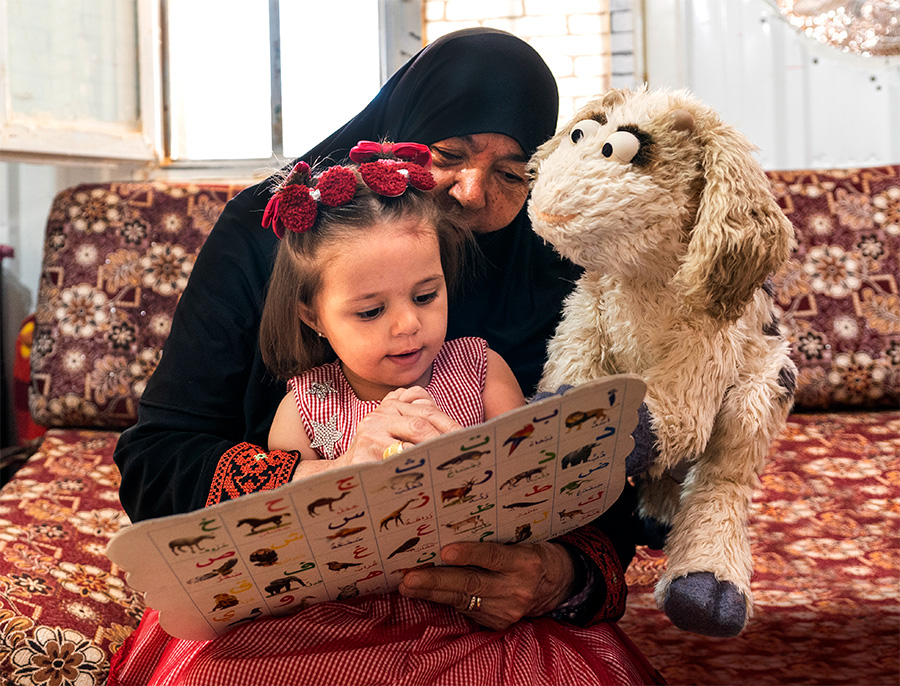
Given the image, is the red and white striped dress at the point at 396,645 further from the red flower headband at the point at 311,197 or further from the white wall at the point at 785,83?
the white wall at the point at 785,83

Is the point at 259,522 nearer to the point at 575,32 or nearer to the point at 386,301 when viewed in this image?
the point at 386,301

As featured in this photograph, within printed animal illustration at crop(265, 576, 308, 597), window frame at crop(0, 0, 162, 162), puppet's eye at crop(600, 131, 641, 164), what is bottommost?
printed animal illustration at crop(265, 576, 308, 597)

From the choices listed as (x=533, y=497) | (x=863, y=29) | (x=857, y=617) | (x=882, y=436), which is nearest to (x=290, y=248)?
(x=533, y=497)

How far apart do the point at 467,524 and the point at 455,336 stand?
0.24 meters

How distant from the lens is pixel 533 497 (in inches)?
27.1

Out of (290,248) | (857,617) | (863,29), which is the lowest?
(857,617)

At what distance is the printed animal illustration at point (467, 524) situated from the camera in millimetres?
680

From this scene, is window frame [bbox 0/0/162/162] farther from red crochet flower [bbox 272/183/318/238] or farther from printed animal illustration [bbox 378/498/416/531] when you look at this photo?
printed animal illustration [bbox 378/498/416/531]

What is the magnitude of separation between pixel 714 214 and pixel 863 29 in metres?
2.24

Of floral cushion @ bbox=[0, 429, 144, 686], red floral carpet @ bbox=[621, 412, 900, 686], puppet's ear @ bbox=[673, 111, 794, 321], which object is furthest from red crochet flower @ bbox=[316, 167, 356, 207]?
red floral carpet @ bbox=[621, 412, 900, 686]

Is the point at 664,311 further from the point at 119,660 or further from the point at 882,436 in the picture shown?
the point at 882,436

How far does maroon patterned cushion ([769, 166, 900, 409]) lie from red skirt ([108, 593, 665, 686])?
1.35m

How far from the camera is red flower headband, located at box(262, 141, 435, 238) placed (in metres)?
0.73

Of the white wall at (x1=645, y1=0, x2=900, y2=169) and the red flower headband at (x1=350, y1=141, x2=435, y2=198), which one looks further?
the white wall at (x1=645, y1=0, x2=900, y2=169)
